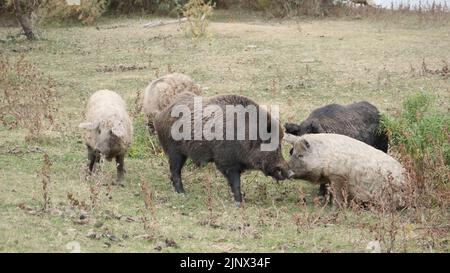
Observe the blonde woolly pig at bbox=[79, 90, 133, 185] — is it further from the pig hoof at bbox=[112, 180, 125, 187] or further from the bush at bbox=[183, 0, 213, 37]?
the bush at bbox=[183, 0, 213, 37]

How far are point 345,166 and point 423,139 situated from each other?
111cm

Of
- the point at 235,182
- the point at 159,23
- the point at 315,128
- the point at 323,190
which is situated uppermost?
the point at 315,128

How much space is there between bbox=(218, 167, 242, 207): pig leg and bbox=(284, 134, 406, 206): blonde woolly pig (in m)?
0.62

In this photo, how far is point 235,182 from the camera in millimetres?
8906

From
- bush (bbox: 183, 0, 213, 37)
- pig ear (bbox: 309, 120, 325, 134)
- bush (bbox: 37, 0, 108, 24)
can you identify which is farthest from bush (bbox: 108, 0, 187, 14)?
pig ear (bbox: 309, 120, 325, 134)

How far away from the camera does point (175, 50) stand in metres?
18.9

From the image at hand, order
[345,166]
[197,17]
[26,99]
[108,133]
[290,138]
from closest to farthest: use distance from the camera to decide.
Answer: [345,166] → [108,133] → [290,138] → [26,99] → [197,17]

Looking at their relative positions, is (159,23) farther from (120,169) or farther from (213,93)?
(120,169)

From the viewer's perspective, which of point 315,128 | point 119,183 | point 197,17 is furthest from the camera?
point 197,17

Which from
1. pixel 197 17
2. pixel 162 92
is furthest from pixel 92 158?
pixel 197 17

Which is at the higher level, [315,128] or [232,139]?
[232,139]

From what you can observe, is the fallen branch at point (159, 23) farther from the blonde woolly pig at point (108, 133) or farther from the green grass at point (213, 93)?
the blonde woolly pig at point (108, 133)

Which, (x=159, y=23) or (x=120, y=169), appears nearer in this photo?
(x=120, y=169)
